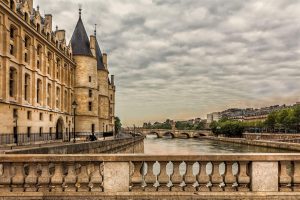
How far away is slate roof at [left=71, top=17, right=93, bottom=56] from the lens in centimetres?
6581

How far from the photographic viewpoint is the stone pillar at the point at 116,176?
22.1ft

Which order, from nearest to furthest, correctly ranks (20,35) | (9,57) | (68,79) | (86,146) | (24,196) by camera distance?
(24,196), (86,146), (9,57), (20,35), (68,79)

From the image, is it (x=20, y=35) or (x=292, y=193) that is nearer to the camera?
(x=292, y=193)

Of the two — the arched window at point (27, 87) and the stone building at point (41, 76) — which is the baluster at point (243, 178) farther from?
the arched window at point (27, 87)

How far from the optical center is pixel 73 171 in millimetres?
6801

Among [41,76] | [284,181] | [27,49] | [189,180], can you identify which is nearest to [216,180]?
[189,180]

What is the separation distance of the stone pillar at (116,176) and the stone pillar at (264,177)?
268 centimetres

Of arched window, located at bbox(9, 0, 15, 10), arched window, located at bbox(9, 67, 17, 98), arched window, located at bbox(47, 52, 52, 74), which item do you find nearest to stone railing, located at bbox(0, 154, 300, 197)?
arched window, located at bbox(9, 67, 17, 98)

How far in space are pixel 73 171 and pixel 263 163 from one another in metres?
4.03

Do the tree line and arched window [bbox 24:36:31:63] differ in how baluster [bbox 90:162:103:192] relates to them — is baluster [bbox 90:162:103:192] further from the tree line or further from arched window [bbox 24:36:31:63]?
the tree line

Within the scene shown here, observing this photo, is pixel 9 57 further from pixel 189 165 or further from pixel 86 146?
pixel 189 165

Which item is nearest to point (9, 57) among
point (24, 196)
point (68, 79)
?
point (68, 79)

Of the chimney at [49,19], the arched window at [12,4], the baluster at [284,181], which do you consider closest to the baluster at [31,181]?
the baluster at [284,181]

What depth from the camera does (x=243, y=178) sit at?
6816mm
